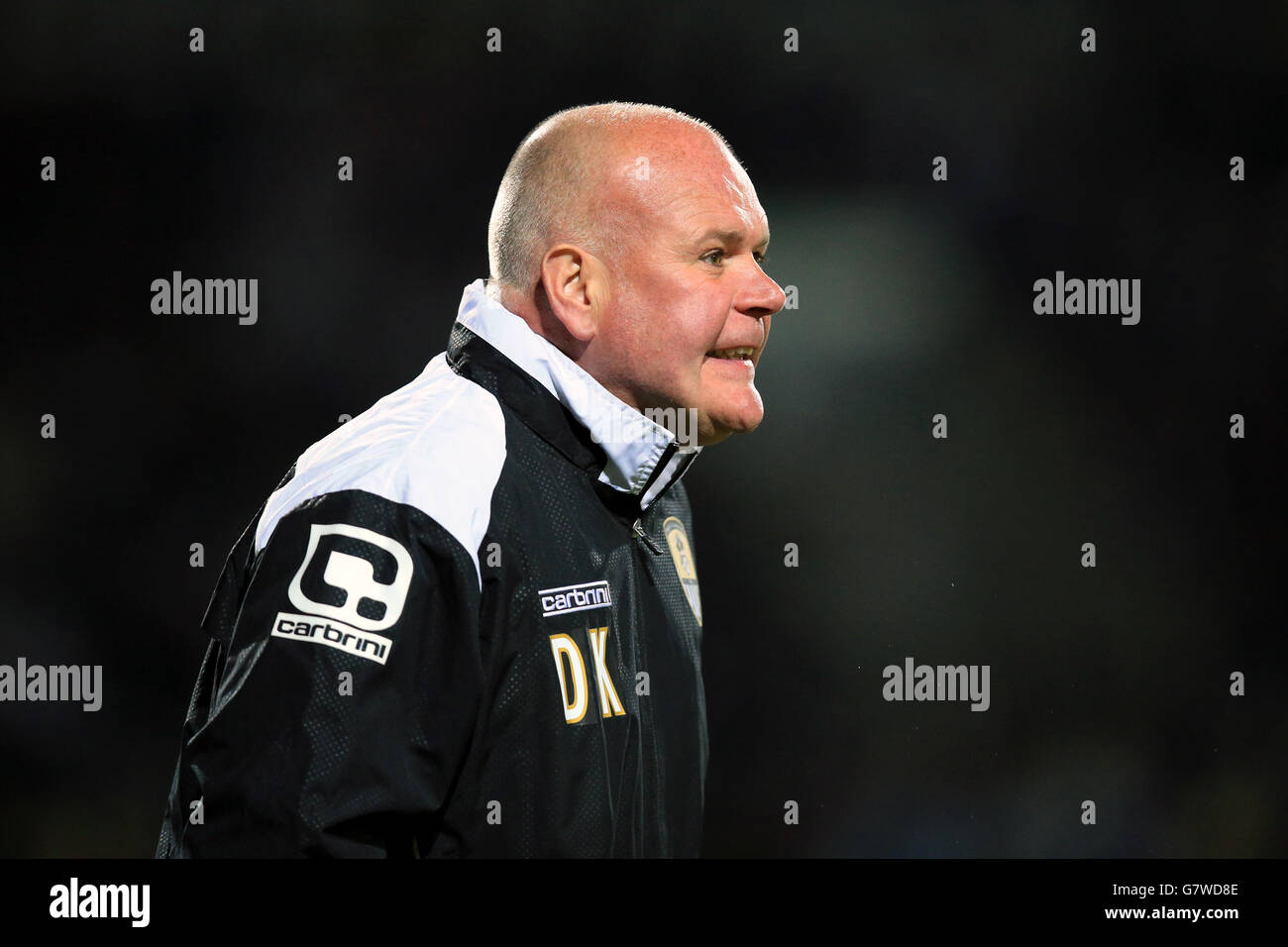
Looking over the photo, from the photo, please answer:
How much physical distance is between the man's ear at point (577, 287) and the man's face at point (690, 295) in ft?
0.05

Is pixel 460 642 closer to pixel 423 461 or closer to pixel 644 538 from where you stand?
pixel 423 461

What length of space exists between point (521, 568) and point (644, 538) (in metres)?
0.28

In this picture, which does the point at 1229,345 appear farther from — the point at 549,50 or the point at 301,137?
the point at 301,137

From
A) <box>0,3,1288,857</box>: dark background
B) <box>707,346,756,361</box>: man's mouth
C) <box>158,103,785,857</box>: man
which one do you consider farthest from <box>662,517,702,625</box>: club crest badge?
<box>0,3,1288,857</box>: dark background

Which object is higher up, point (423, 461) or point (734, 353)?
point (734, 353)

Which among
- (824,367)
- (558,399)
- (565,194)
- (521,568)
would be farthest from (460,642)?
(824,367)

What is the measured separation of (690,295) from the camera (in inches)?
58.6

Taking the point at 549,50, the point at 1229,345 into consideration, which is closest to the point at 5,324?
the point at 549,50

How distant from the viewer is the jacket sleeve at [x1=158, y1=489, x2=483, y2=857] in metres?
1.10

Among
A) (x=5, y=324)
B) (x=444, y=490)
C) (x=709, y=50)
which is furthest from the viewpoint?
(x=709, y=50)

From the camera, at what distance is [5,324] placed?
2635 millimetres

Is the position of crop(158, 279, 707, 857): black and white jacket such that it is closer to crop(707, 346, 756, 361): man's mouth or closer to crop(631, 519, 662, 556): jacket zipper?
crop(631, 519, 662, 556): jacket zipper

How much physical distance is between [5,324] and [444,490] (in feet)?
6.07

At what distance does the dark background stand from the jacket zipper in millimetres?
1327
